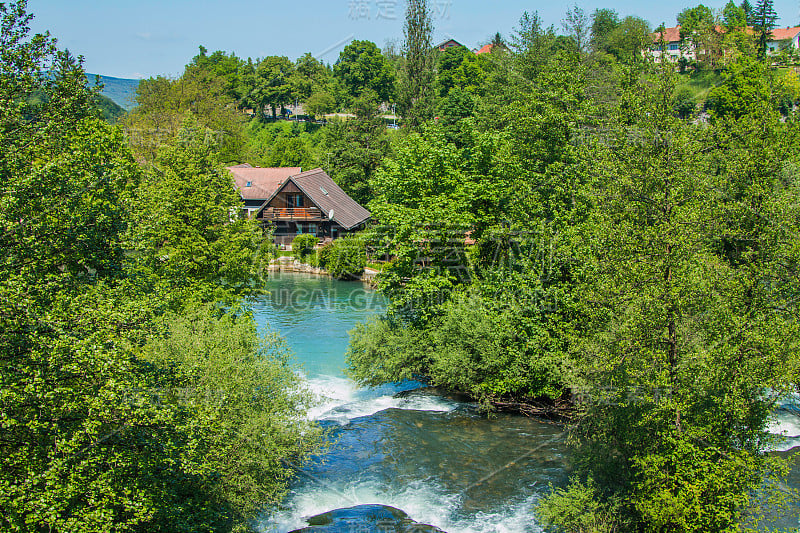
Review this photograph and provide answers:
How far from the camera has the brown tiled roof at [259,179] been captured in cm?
5744

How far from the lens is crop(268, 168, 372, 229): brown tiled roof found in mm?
49031

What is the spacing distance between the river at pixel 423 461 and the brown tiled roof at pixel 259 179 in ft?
109

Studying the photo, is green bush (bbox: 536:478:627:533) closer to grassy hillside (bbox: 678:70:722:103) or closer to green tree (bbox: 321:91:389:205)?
green tree (bbox: 321:91:389:205)

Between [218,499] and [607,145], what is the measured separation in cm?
1553

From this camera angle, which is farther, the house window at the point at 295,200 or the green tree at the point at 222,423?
the house window at the point at 295,200

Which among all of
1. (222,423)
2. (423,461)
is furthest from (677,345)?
(222,423)

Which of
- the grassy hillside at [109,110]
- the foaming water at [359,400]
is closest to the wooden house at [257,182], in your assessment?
the grassy hillside at [109,110]

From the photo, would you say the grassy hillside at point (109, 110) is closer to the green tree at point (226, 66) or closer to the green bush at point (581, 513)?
the green tree at point (226, 66)

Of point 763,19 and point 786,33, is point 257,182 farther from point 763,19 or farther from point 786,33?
point 786,33

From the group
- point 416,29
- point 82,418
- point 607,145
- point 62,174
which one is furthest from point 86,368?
point 416,29

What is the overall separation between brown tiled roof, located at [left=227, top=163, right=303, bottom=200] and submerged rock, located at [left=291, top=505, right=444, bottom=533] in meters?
44.6

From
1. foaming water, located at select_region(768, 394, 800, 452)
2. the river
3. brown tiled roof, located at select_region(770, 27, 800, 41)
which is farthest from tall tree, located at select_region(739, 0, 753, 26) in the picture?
the river

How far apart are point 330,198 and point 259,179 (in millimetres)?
12062

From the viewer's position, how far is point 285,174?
60094 mm
